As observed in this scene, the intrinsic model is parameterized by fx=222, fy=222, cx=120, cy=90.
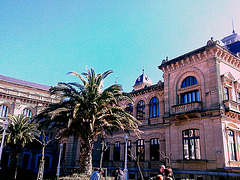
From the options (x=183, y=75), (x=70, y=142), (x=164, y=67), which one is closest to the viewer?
(x=183, y=75)

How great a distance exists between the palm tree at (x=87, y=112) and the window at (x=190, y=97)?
7050 millimetres

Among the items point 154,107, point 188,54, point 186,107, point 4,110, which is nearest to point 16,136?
point 4,110

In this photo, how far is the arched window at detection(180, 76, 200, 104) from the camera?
72.6 feet

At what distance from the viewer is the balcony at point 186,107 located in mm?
20625

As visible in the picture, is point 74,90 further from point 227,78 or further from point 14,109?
point 14,109

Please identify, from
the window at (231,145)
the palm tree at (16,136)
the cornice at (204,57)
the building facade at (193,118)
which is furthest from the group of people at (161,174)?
the palm tree at (16,136)

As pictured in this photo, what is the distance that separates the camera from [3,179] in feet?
79.6

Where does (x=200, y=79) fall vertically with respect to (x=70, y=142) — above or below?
above

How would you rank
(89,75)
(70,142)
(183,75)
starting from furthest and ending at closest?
(70,142) → (183,75) → (89,75)

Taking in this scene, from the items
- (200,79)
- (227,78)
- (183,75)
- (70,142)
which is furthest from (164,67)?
(70,142)

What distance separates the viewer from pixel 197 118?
20781 millimetres

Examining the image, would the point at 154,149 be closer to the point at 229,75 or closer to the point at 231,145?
the point at 231,145

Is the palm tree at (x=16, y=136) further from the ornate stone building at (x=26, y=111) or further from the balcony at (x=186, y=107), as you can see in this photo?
the balcony at (x=186, y=107)

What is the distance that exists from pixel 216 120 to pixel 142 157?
10.6 meters
